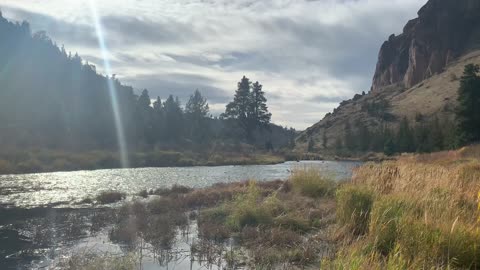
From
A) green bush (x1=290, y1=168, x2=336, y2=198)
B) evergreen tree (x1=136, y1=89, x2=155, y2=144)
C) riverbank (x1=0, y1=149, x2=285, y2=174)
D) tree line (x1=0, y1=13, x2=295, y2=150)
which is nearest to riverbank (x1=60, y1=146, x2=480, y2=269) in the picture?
green bush (x1=290, y1=168, x2=336, y2=198)

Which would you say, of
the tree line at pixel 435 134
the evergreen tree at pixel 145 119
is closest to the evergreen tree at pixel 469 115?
the tree line at pixel 435 134

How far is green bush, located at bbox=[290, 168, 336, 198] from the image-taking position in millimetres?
16164

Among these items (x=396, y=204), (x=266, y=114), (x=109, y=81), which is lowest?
(x=396, y=204)

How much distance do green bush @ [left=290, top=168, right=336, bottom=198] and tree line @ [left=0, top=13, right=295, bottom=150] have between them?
77516 millimetres

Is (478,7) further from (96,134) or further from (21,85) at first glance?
(21,85)

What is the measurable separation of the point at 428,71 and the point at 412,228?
19630 centimetres

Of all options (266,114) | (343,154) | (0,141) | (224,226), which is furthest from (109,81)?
(224,226)

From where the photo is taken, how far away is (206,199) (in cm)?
1855

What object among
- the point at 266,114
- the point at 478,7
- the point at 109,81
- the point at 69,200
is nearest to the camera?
the point at 69,200

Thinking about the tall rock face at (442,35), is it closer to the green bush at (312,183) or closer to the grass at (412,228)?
the green bush at (312,183)

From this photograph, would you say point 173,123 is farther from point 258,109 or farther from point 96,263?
point 96,263

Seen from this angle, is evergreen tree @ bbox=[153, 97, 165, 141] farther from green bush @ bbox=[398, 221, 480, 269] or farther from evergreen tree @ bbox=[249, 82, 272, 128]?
green bush @ bbox=[398, 221, 480, 269]

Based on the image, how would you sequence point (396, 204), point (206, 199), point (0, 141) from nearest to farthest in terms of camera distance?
1. point (396, 204)
2. point (206, 199)
3. point (0, 141)

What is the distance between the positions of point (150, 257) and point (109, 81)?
134471 mm
